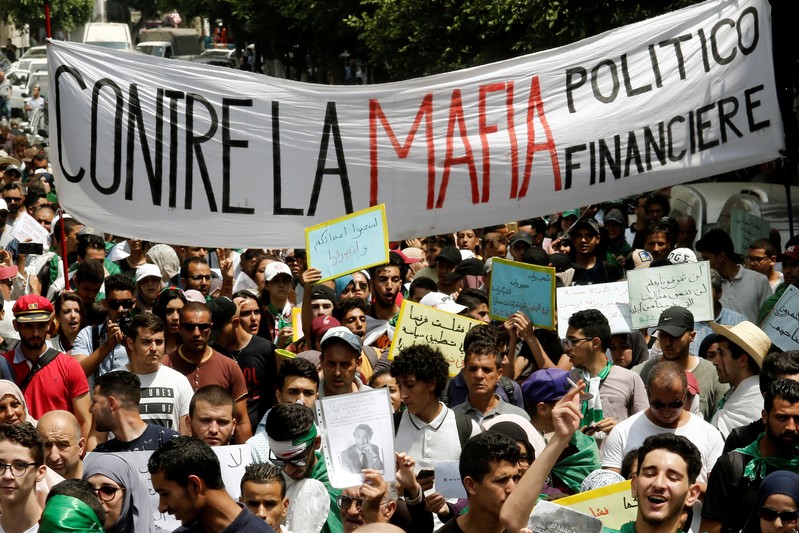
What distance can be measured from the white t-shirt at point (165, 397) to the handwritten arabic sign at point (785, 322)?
335cm

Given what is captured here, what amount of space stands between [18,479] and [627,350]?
4.37 metres

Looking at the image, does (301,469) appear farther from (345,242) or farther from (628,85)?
(628,85)

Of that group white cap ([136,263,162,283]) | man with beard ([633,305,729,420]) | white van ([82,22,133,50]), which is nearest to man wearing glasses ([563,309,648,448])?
man with beard ([633,305,729,420])

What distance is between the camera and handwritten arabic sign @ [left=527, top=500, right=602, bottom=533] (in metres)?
5.10

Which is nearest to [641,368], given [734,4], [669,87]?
[669,87]

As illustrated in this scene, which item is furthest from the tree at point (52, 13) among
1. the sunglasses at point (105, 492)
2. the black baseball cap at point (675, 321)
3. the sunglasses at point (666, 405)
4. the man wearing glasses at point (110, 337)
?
the sunglasses at point (105, 492)

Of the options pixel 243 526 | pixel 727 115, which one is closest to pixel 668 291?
pixel 727 115

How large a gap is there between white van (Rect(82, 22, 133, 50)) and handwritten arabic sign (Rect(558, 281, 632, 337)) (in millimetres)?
40973

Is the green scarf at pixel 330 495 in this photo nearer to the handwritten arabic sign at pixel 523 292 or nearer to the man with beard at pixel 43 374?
the man with beard at pixel 43 374

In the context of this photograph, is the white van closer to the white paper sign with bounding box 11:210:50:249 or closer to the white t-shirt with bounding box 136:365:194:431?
the white paper sign with bounding box 11:210:50:249

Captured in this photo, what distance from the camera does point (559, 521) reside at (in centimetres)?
515

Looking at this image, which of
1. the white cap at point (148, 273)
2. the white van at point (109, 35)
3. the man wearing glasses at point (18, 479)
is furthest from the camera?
the white van at point (109, 35)

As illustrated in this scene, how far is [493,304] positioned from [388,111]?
1.34 m

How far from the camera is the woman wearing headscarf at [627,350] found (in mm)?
8984
